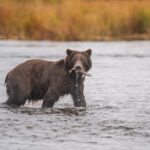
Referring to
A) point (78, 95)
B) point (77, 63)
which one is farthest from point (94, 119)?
point (77, 63)

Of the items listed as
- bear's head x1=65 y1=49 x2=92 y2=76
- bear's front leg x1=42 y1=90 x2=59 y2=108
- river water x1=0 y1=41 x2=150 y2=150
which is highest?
bear's head x1=65 y1=49 x2=92 y2=76

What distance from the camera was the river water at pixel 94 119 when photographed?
10156 mm

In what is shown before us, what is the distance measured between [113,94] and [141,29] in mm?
17475

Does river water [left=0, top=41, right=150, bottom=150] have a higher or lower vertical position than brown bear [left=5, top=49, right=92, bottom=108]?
lower

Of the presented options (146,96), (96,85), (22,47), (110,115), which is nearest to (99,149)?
(110,115)

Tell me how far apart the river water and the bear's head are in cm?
70

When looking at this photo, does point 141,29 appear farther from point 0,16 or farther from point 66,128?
point 66,128

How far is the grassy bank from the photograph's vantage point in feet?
104

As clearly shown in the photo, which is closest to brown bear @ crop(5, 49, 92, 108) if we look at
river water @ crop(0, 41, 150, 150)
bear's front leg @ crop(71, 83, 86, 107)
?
bear's front leg @ crop(71, 83, 86, 107)

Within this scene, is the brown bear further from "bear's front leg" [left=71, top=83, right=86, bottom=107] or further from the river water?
the river water

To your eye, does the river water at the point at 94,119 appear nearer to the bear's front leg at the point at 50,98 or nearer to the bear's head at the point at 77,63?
the bear's front leg at the point at 50,98

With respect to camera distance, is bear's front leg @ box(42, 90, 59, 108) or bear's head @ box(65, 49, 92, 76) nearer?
bear's head @ box(65, 49, 92, 76)

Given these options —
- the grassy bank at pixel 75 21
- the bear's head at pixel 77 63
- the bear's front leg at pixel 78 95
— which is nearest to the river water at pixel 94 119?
the bear's front leg at pixel 78 95

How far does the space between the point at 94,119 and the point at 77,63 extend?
3.24ft
